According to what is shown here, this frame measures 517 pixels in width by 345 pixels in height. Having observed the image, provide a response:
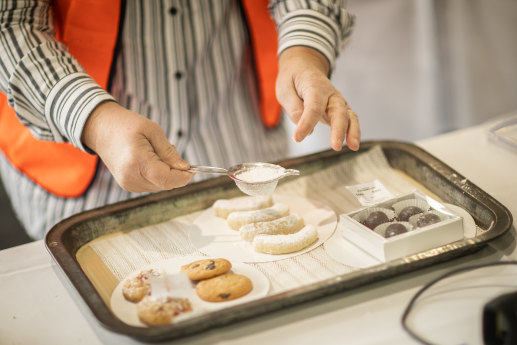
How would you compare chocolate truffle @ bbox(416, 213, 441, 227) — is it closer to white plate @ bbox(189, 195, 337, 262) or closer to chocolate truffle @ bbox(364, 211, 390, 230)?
chocolate truffle @ bbox(364, 211, 390, 230)

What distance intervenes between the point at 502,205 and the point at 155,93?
0.91 meters

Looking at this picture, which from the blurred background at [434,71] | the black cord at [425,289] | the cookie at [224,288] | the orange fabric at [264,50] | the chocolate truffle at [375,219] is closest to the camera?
the black cord at [425,289]

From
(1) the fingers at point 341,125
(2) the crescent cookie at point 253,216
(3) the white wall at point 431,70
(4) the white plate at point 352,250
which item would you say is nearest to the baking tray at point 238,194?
(4) the white plate at point 352,250

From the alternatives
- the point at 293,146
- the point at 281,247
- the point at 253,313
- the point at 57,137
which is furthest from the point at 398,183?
the point at 293,146

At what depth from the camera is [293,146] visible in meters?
3.36

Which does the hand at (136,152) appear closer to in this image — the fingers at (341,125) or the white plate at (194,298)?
the white plate at (194,298)

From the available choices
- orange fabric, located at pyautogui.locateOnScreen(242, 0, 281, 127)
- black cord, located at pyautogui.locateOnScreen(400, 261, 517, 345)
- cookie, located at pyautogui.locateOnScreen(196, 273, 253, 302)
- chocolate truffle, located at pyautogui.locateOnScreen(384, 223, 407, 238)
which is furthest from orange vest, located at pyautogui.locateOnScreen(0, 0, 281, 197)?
black cord, located at pyautogui.locateOnScreen(400, 261, 517, 345)

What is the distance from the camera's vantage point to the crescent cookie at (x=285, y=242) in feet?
3.79

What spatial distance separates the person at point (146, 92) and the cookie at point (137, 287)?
0.19 m

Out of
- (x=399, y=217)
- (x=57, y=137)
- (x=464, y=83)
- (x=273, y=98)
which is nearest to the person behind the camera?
(x=399, y=217)

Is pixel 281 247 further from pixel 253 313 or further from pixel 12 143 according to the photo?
pixel 12 143

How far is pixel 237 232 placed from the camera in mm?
1274

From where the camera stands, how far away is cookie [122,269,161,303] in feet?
3.39

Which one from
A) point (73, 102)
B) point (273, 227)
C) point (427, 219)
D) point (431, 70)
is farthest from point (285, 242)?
point (431, 70)
